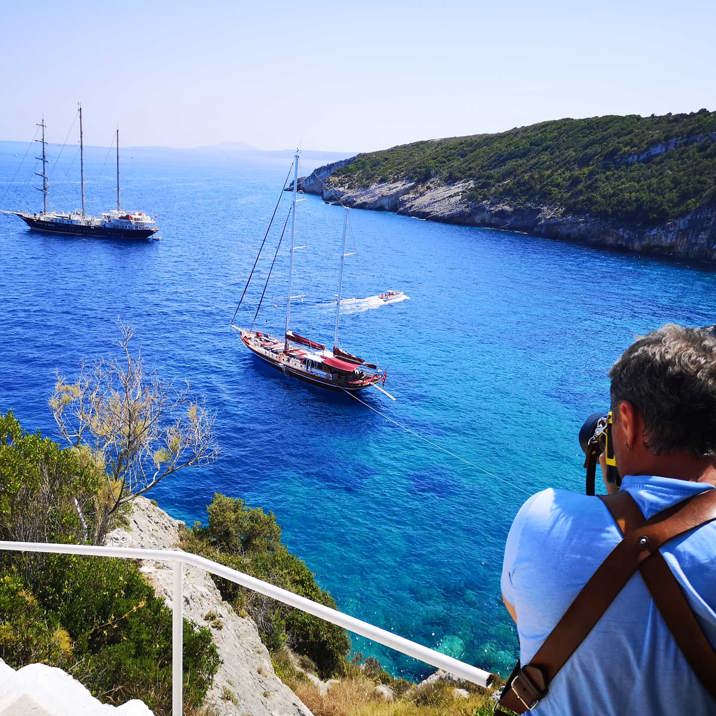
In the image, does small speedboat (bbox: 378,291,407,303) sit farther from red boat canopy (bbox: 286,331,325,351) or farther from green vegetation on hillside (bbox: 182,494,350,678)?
green vegetation on hillside (bbox: 182,494,350,678)

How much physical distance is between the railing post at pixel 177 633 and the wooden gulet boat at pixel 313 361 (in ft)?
98.8

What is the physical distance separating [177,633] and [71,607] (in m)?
5.00

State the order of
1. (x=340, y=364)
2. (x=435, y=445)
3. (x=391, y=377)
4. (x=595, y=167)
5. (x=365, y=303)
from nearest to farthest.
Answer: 1. (x=435, y=445)
2. (x=340, y=364)
3. (x=391, y=377)
4. (x=365, y=303)
5. (x=595, y=167)

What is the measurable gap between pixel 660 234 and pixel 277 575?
70.1m

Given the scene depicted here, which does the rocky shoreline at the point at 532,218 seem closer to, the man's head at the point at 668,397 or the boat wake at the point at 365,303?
the boat wake at the point at 365,303

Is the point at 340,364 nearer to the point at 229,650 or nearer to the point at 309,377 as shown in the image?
the point at 309,377

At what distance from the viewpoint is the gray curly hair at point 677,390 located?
1569 millimetres

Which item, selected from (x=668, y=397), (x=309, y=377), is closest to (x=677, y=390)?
(x=668, y=397)

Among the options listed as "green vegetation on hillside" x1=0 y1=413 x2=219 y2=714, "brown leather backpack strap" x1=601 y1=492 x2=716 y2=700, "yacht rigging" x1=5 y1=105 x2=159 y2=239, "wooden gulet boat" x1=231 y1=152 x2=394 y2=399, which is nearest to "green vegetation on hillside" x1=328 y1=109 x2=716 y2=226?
"yacht rigging" x1=5 y1=105 x2=159 y2=239

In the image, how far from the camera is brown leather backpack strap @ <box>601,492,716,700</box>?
136cm

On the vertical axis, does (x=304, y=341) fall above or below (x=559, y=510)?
below

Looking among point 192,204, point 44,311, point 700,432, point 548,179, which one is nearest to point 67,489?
point 700,432

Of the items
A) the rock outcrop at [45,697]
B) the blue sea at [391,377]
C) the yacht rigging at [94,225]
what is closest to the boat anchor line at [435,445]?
the blue sea at [391,377]

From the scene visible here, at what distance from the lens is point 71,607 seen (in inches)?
283
